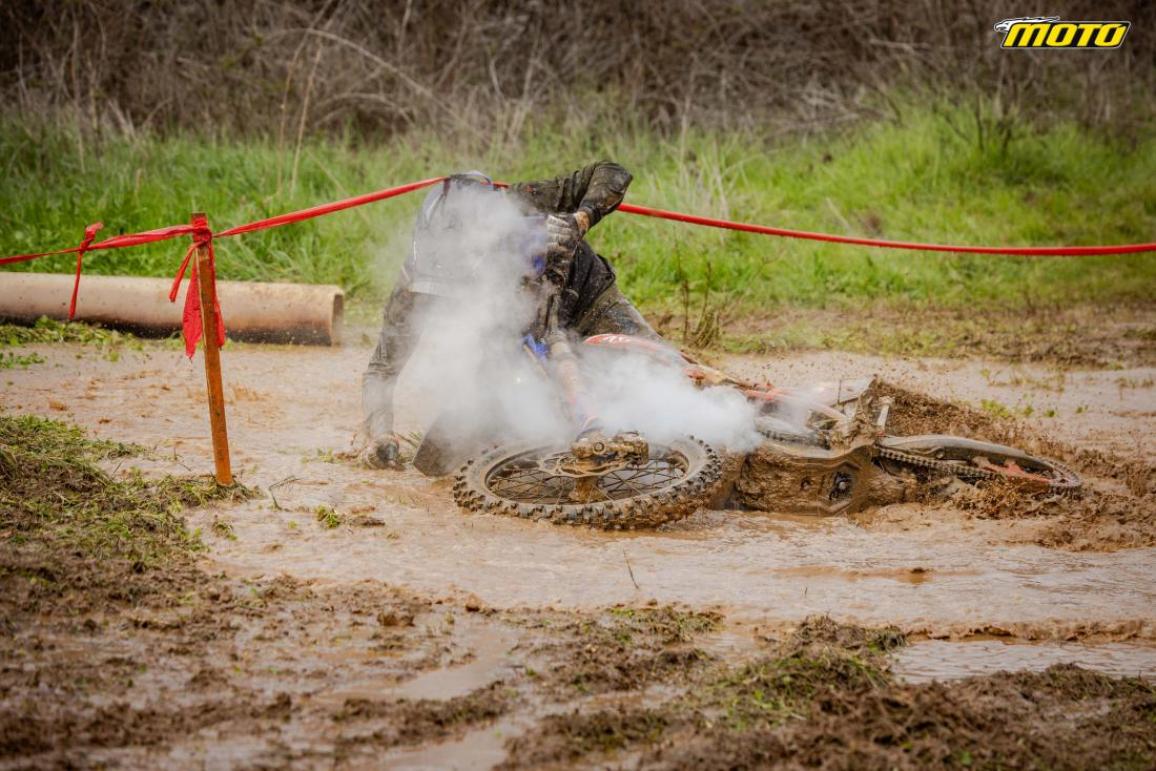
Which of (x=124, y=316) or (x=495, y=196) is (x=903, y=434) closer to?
(x=495, y=196)

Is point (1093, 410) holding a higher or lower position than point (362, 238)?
lower

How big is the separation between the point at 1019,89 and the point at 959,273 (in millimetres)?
2979

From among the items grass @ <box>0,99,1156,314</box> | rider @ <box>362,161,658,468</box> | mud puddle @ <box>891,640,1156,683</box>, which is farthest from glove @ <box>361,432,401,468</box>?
grass @ <box>0,99,1156,314</box>

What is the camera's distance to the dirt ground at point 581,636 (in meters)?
3.16

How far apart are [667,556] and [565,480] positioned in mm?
857

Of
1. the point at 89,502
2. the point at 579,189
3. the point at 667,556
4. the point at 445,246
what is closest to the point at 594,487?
the point at 667,556

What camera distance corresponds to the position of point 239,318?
28.8 ft

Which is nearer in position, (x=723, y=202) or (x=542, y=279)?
(x=542, y=279)

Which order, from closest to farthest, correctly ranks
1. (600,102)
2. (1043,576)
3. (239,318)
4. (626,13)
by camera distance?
(1043,576) → (239,318) → (600,102) → (626,13)

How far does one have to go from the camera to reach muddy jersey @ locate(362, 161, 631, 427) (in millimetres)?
6184

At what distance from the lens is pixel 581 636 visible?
3.89 metres

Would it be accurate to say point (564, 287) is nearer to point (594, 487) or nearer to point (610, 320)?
point (610, 320)

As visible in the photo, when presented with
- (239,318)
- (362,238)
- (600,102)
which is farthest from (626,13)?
(239,318)

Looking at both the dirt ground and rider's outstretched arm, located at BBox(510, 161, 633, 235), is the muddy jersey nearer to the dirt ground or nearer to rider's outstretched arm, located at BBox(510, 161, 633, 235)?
rider's outstretched arm, located at BBox(510, 161, 633, 235)
